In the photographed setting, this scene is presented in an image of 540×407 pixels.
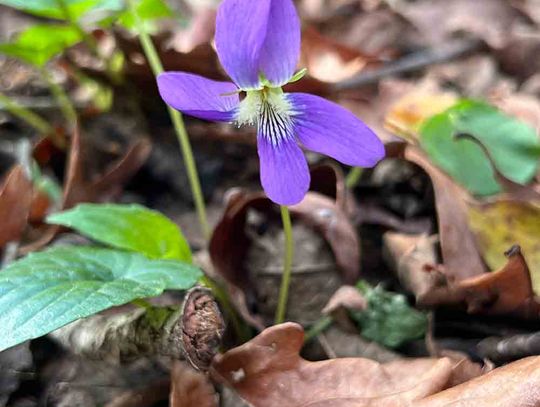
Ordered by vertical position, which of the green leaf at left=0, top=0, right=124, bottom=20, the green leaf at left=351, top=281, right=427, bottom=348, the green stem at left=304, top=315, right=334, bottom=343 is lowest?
the green stem at left=304, top=315, right=334, bottom=343

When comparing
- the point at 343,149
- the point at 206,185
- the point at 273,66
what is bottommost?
the point at 206,185

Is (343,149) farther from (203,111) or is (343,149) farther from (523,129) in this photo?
(523,129)

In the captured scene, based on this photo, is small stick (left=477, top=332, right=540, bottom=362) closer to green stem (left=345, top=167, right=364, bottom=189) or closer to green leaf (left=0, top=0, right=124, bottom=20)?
green stem (left=345, top=167, right=364, bottom=189)

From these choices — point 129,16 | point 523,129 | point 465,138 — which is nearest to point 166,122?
point 129,16

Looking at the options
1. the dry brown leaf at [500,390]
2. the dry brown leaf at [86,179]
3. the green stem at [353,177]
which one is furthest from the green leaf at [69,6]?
the dry brown leaf at [500,390]

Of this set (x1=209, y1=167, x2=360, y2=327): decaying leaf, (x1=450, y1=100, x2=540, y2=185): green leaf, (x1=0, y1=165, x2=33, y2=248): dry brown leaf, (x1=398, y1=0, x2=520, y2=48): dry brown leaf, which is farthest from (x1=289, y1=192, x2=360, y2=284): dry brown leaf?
(x1=398, y1=0, x2=520, y2=48): dry brown leaf
